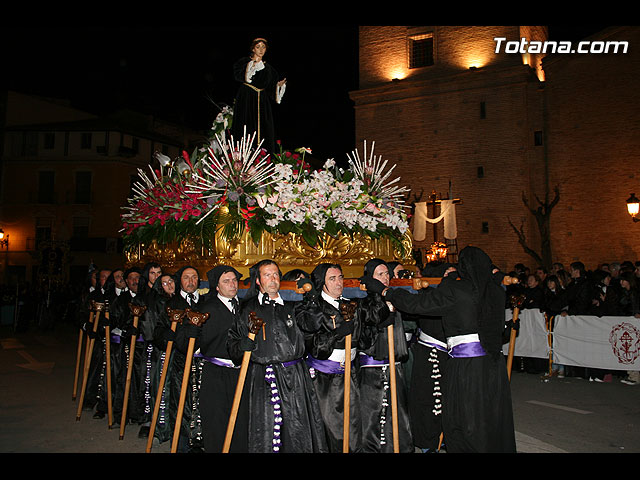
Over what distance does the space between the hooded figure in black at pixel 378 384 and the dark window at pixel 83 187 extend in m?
29.5

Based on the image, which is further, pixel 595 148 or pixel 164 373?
pixel 595 148

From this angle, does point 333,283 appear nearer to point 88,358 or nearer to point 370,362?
point 370,362

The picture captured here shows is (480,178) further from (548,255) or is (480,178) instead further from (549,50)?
(549,50)

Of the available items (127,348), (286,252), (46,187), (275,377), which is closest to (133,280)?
(127,348)

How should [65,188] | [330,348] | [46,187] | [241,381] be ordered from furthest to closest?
1. [46,187]
2. [65,188]
3. [330,348]
4. [241,381]

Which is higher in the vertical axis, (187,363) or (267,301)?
(267,301)

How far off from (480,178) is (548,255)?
12.2ft

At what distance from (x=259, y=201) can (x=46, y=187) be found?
30050 millimetres

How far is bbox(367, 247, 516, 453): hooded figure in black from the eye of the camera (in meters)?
4.19

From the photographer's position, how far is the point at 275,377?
420 cm

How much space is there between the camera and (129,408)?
6.21m

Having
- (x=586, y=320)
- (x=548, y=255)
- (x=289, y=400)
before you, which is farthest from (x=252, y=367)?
(x=548, y=255)

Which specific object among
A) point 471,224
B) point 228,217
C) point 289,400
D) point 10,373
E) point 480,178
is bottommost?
point 10,373

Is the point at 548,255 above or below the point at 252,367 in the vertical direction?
above
